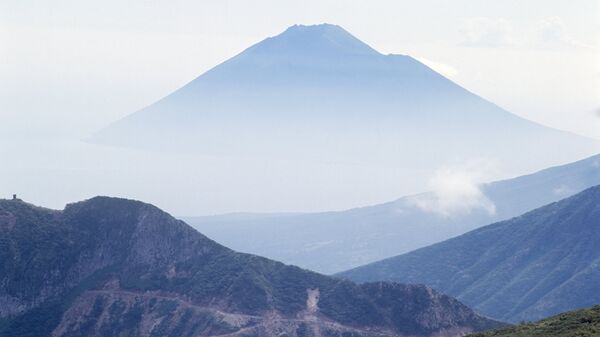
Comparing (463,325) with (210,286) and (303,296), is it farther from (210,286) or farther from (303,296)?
(210,286)

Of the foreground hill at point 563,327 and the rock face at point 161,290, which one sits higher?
the rock face at point 161,290

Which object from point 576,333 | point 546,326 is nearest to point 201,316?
point 546,326

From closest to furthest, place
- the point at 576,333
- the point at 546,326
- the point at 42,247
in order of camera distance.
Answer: the point at 576,333
the point at 546,326
the point at 42,247

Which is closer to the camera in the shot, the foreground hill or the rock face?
the foreground hill

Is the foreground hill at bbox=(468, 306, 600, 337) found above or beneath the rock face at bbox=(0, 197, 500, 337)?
beneath

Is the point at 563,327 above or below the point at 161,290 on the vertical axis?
below
